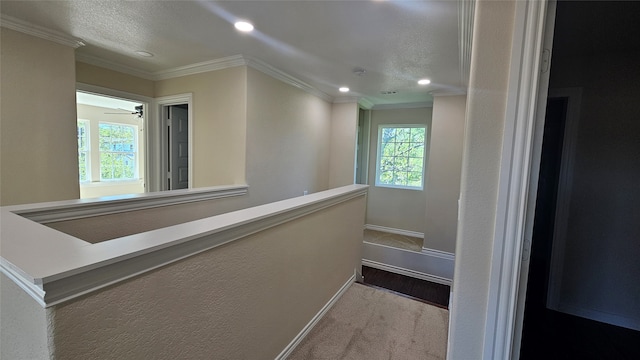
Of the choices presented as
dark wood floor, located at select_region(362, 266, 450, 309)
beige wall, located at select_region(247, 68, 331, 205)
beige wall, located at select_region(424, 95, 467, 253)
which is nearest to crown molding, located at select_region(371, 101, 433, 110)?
beige wall, located at select_region(424, 95, 467, 253)

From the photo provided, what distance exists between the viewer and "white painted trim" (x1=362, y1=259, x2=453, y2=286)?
Answer: 13.5 ft

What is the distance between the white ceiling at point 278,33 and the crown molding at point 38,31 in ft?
0.03

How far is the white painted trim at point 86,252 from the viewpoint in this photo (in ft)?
2.30

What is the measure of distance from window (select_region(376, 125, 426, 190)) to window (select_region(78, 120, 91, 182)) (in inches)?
248

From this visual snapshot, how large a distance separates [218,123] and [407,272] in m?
3.65

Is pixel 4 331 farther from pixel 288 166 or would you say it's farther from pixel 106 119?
pixel 106 119

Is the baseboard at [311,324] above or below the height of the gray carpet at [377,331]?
above

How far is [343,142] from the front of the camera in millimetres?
4879

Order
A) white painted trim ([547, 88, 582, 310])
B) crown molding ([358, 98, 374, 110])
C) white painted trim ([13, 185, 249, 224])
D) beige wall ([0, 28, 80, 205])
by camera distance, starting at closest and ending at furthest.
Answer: white painted trim ([13, 185, 249, 224]), beige wall ([0, 28, 80, 205]), white painted trim ([547, 88, 582, 310]), crown molding ([358, 98, 374, 110])

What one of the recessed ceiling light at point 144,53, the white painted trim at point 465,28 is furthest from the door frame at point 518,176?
the recessed ceiling light at point 144,53

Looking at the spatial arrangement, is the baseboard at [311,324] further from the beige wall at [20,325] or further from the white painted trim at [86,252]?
the beige wall at [20,325]

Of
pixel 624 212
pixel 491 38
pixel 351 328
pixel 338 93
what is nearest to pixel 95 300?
pixel 491 38

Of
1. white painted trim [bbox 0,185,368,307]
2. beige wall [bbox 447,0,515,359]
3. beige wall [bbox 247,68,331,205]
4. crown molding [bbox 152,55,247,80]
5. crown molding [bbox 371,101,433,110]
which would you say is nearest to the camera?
white painted trim [bbox 0,185,368,307]

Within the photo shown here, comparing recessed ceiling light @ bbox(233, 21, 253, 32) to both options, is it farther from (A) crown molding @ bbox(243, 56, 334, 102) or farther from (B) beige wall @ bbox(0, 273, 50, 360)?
(B) beige wall @ bbox(0, 273, 50, 360)
